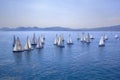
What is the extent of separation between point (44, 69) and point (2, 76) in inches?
666

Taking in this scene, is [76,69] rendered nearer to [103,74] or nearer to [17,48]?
[103,74]

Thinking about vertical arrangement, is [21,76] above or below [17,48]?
below

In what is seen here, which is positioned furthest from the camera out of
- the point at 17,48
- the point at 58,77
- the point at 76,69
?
the point at 17,48

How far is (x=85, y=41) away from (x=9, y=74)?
130532 mm

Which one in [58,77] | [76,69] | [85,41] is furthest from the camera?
[85,41]

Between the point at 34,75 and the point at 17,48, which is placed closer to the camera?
the point at 34,75

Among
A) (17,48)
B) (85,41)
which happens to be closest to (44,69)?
(17,48)

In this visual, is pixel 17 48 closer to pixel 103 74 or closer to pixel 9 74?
pixel 9 74

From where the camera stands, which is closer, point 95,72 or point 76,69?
point 95,72

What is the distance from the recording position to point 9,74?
2286 inches

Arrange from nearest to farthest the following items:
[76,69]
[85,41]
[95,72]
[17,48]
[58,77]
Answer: [58,77] < [95,72] < [76,69] < [17,48] < [85,41]

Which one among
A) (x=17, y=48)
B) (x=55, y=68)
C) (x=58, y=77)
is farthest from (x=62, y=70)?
(x=17, y=48)

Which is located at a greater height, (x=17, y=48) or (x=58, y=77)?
(x=17, y=48)

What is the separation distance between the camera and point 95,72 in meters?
60.5
